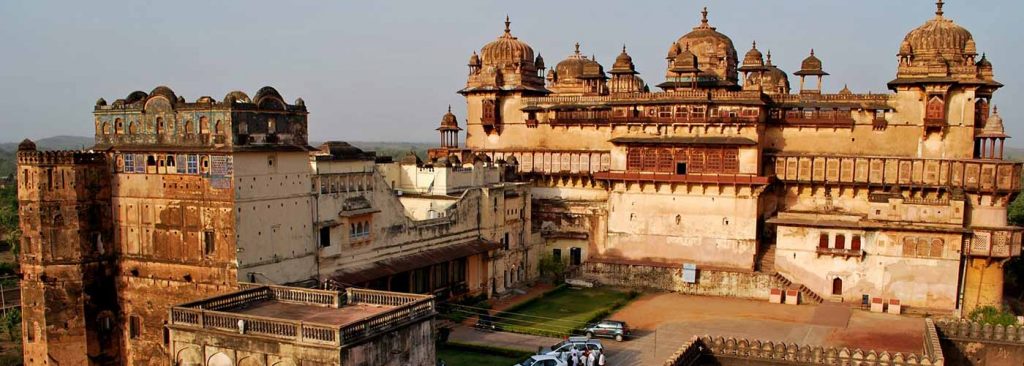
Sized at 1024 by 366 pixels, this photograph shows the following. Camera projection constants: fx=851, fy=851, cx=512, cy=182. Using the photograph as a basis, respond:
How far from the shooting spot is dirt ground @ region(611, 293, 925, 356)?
3562 cm

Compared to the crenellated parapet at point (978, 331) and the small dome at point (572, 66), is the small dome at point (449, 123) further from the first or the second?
the crenellated parapet at point (978, 331)

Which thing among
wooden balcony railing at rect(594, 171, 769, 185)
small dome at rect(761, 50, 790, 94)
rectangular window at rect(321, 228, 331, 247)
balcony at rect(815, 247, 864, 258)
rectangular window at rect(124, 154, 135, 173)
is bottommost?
balcony at rect(815, 247, 864, 258)

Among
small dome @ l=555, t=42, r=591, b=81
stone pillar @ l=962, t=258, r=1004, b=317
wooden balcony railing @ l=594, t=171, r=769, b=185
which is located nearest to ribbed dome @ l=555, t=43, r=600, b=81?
small dome @ l=555, t=42, r=591, b=81

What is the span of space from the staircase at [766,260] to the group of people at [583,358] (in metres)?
18.3

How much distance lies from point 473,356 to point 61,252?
50.9 feet

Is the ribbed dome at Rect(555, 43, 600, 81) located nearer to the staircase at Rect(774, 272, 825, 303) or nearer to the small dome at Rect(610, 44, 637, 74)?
the small dome at Rect(610, 44, 637, 74)

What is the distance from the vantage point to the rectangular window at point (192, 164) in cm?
2989

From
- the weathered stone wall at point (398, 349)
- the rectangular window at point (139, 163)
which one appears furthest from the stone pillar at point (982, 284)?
the rectangular window at point (139, 163)

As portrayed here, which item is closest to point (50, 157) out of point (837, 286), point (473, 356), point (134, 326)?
point (134, 326)

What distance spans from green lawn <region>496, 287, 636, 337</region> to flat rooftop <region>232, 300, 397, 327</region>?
13213 millimetres

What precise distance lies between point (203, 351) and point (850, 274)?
109 ft

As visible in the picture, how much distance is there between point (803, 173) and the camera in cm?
4669

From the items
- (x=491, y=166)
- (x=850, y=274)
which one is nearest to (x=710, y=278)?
(x=850, y=274)

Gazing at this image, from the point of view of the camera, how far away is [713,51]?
2196 inches
